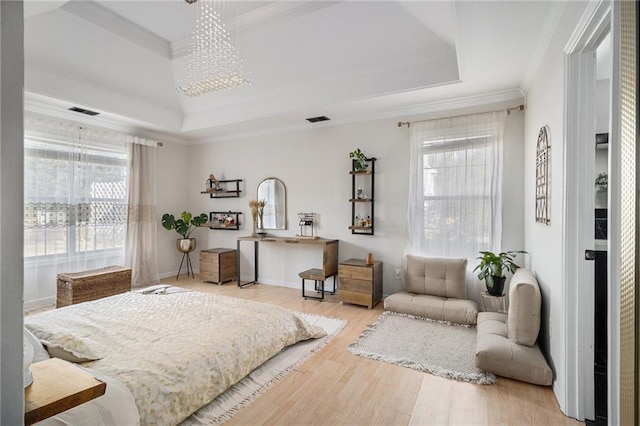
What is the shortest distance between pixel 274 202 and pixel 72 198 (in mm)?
2859

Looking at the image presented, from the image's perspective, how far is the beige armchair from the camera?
3.42 meters

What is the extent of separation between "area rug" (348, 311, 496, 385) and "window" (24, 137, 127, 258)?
13.8ft

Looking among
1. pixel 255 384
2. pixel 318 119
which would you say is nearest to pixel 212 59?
pixel 318 119

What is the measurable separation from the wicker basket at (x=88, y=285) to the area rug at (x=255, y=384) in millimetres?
2726

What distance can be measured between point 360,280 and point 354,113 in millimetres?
2313

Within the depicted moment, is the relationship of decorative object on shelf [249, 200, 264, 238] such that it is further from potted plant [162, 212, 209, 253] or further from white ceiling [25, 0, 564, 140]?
white ceiling [25, 0, 564, 140]

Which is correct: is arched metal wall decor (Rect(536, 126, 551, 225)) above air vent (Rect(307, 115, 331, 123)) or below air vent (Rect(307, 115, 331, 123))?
below

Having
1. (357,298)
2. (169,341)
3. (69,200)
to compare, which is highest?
(69,200)

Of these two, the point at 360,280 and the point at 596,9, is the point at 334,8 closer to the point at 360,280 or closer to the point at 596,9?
the point at 596,9

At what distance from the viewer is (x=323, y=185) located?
481 centimetres

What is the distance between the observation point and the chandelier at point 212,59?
3.16 m

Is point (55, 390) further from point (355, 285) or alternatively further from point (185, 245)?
point (185, 245)

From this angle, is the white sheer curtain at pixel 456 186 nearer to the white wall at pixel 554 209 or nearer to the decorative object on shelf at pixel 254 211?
the white wall at pixel 554 209

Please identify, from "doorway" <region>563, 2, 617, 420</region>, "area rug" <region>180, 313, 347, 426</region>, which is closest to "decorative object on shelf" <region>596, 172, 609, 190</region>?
"doorway" <region>563, 2, 617, 420</region>
